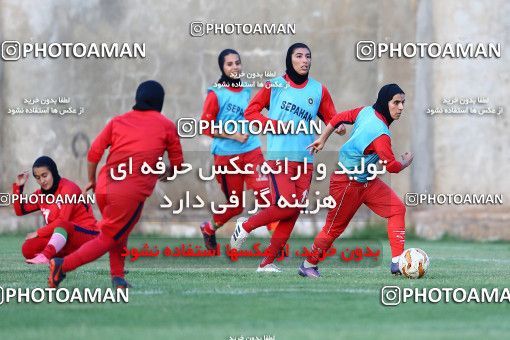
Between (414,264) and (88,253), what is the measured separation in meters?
2.92

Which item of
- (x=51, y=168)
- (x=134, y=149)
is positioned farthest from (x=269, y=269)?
(x=134, y=149)

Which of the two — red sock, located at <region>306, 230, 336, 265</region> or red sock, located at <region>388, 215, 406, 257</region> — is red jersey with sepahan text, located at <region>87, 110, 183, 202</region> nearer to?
red sock, located at <region>306, 230, 336, 265</region>

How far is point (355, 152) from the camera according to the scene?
39.7ft

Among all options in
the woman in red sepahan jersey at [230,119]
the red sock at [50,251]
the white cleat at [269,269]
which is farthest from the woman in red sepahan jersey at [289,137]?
the red sock at [50,251]

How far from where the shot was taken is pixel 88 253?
10.6 m

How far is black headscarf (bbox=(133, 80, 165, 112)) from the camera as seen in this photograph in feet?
35.4

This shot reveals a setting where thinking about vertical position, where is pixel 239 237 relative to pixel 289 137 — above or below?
below

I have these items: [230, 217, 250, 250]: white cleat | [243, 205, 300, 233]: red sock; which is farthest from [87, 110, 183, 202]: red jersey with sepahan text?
[230, 217, 250, 250]: white cleat

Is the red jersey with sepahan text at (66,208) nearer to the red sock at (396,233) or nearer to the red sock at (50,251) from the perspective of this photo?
the red sock at (50,251)

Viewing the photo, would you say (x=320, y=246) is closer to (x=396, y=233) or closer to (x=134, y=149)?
(x=396, y=233)

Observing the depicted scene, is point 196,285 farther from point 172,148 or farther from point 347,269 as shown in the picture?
point 347,269

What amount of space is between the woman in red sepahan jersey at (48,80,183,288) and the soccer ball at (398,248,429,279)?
7.65 ft

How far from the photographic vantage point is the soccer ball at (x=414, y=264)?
12.0m

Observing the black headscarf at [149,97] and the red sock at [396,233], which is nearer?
the black headscarf at [149,97]
